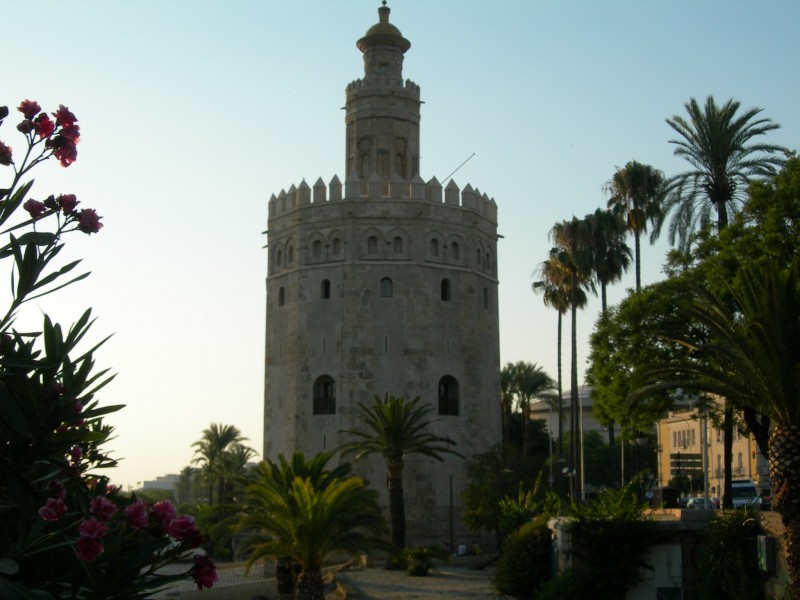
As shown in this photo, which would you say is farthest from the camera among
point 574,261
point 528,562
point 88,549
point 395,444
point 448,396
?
point 448,396

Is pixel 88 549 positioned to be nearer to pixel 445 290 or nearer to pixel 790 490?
pixel 790 490

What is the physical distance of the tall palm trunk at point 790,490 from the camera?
13539mm

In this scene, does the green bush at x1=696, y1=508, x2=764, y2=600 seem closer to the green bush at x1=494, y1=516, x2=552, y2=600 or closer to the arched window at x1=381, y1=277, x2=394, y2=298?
the green bush at x1=494, y1=516, x2=552, y2=600

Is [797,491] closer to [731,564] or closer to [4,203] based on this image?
[731,564]

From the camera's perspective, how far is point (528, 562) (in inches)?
769

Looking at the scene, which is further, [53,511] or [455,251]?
[455,251]

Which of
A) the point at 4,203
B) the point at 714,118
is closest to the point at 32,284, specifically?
the point at 4,203

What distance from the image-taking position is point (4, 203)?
695 centimetres

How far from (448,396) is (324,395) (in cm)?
444

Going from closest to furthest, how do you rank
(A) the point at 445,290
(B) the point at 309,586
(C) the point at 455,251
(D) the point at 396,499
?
(B) the point at 309,586, (D) the point at 396,499, (A) the point at 445,290, (C) the point at 455,251

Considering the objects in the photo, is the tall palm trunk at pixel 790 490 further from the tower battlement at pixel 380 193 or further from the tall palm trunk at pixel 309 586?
the tower battlement at pixel 380 193

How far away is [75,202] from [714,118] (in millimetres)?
21647

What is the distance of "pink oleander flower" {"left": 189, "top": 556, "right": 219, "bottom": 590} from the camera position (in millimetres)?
6734

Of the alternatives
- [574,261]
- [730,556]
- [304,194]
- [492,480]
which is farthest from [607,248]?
[730,556]
